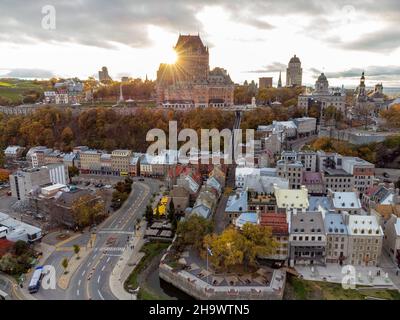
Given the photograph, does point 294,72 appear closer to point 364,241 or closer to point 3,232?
point 364,241

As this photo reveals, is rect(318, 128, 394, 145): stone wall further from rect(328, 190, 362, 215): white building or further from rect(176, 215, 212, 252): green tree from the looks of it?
rect(176, 215, 212, 252): green tree

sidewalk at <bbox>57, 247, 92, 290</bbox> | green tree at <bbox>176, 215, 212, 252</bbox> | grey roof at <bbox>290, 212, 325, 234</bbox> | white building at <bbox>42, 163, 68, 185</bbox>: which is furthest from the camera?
white building at <bbox>42, 163, 68, 185</bbox>

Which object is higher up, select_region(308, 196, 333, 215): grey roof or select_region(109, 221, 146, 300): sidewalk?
select_region(308, 196, 333, 215): grey roof

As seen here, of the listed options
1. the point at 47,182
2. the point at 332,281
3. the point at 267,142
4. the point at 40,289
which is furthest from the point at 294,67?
the point at 40,289

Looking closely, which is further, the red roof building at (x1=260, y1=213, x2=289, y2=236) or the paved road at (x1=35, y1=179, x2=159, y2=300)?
the red roof building at (x1=260, y1=213, x2=289, y2=236)

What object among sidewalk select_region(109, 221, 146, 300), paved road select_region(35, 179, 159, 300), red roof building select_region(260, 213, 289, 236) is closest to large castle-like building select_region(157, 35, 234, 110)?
paved road select_region(35, 179, 159, 300)

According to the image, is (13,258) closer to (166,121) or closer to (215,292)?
(215,292)
